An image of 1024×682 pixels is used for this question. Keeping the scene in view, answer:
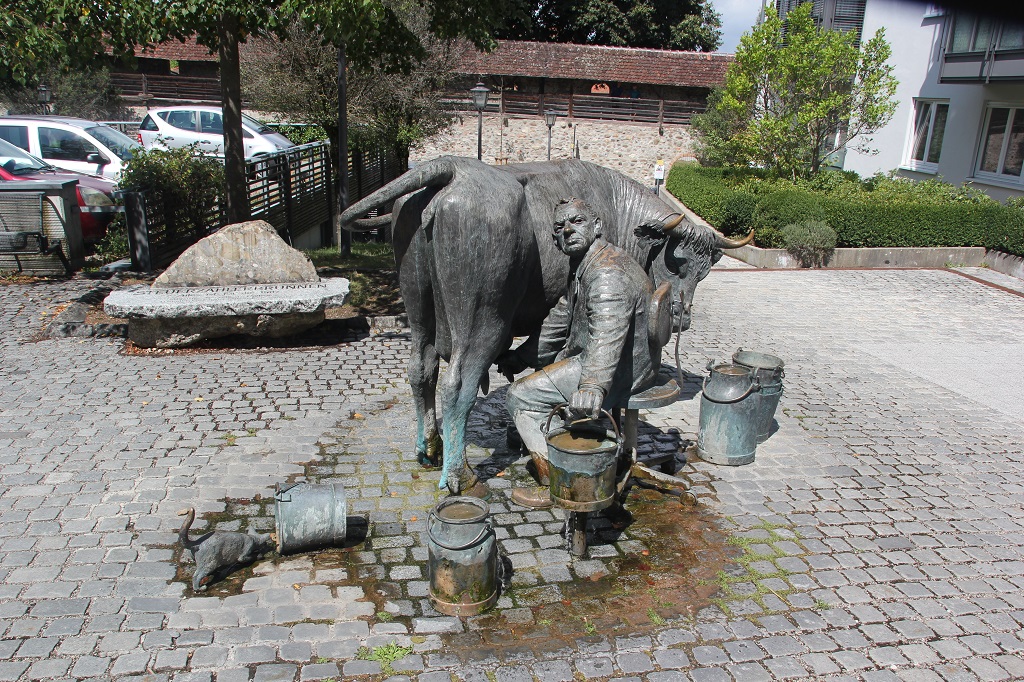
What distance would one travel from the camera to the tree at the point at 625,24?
35.7m

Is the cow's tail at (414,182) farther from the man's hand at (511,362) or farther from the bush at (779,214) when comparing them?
the bush at (779,214)

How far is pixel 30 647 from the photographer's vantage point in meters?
3.61

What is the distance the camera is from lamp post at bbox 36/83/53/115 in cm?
2473

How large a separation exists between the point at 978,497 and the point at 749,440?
5.29 ft

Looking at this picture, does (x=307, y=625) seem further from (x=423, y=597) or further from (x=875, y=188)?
(x=875, y=188)

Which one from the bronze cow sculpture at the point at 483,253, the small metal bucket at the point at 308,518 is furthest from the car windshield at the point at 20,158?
the small metal bucket at the point at 308,518

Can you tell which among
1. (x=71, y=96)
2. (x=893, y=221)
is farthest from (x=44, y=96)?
(x=893, y=221)

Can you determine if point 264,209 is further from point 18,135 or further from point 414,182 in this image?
point 414,182

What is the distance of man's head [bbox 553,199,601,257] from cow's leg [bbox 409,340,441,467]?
4.01ft

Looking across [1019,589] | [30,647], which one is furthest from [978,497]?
[30,647]

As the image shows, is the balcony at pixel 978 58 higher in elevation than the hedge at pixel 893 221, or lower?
higher

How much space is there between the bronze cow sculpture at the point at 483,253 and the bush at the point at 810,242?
974 cm

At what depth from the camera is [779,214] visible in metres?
15.0

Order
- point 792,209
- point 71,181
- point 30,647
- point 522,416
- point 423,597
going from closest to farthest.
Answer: point 30,647 < point 423,597 < point 522,416 < point 71,181 < point 792,209
